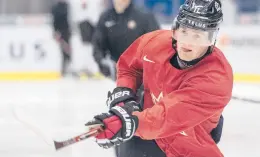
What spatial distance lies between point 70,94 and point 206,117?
4.45 metres

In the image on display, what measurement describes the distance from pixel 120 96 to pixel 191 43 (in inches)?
14.6

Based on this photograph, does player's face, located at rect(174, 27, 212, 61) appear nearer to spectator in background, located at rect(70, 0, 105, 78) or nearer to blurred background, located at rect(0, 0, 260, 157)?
blurred background, located at rect(0, 0, 260, 157)

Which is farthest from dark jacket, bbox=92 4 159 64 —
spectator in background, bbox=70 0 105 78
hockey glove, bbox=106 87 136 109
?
spectator in background, bbox=70 0 105 78

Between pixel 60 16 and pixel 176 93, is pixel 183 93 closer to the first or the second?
pixel 176 93

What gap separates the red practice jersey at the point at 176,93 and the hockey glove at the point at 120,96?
0.04 metres

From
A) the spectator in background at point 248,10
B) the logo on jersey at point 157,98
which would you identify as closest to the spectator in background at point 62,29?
the spectator in background at point 248,10

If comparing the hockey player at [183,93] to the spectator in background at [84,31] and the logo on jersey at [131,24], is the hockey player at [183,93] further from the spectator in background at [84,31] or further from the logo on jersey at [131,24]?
the spectator in background at [84,31]

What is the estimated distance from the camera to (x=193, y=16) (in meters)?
1.73

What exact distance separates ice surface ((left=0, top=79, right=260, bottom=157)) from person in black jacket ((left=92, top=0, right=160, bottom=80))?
10.2 inches

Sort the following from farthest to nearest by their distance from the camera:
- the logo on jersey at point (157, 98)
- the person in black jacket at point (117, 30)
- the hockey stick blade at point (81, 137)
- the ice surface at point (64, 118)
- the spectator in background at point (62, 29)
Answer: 1. the spectator in background at point (62, 29)
2. the person in black jacket at point (117, 30)
3. the ice surface at point (64, 118)
4. the logo on jersey at point (157, 98)
5. the hockey stick blade at point (81, 137)

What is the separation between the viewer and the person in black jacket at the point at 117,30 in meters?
3.83

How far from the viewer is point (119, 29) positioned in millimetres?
3887

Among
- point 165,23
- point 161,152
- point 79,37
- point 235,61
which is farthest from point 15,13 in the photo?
point 161,152

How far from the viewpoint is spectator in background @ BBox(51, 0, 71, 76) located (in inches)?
300
